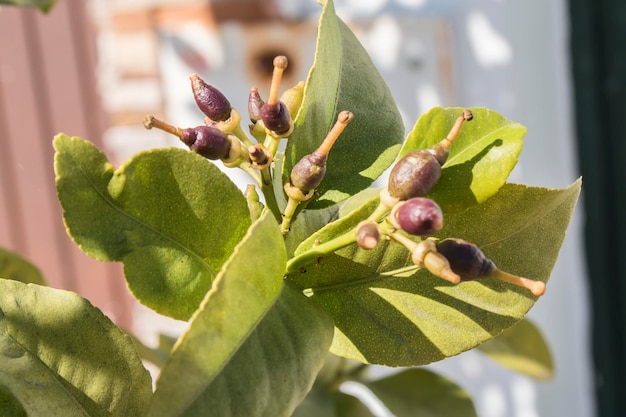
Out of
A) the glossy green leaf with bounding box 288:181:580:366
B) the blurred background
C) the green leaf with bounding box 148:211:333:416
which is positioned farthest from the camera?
the blurred background

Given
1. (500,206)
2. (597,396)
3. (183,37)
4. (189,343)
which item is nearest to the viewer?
(189,343)

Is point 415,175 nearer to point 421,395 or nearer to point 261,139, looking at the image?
point 261,139

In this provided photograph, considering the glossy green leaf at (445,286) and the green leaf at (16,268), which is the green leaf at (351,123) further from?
the green leaf at (16,268)

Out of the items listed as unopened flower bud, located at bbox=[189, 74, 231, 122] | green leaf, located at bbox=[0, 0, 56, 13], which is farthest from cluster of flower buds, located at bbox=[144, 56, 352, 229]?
green leaf, located at bbox=[0, 0, 56, 13]

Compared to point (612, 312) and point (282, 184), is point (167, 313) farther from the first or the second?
point (612, 312)

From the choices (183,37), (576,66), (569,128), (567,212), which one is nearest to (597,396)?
(569,128)

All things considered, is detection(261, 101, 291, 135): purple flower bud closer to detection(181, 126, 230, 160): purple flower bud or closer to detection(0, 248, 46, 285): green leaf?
detection(181, 126, 230, 160): purple flower bud

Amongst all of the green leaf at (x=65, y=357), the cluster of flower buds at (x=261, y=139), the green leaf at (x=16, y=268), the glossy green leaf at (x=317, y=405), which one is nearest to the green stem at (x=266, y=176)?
→ the cluster of flower buds at (x=261, y=139)
